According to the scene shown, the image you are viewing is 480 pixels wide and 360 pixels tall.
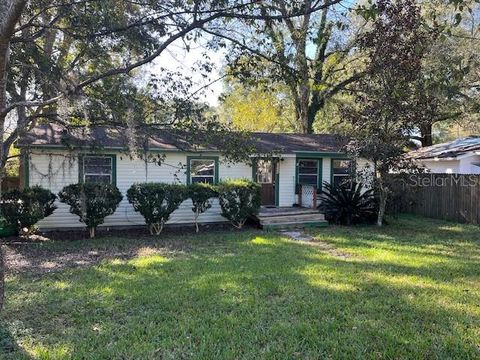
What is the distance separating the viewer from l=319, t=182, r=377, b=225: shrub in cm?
1327

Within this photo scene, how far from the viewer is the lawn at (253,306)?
3.82 meters

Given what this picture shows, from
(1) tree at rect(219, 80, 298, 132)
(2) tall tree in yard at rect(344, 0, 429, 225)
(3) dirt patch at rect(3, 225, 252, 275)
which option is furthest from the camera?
(1) tree at rect(219, 80, 298, 132)

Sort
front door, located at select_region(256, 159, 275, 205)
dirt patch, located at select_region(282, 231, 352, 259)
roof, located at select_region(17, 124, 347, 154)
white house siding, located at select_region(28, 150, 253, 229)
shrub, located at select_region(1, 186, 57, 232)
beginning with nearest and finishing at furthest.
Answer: roof, located at select_region(17, 124, 347, 154) → dirt patch, located at select_region(282, 231, 352, 259) → shrub, located at select_region(1, 186, 57, 232) → white house siding, located at select_region(28, 150, 253, 229) → front door, located at select_region(256, 159, 275, 205)

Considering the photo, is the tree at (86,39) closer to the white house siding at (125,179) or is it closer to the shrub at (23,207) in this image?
the shrub at (23,207)

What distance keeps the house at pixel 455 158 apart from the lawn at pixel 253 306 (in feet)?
26.6

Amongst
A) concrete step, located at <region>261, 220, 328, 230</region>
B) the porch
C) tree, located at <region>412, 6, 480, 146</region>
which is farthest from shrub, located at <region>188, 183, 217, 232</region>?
tree, located at <region>412, 6, 480, 146</region>

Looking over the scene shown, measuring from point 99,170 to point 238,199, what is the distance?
4333 millimetres

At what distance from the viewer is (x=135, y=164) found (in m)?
12.4

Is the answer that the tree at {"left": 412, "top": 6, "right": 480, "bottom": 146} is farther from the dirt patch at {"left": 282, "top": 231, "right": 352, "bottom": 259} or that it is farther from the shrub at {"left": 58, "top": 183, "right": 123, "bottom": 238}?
the shrub at {"left": 58, "top": 183, "right": 123, "bottom": 238}

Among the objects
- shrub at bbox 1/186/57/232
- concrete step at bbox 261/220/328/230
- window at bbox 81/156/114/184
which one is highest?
window at bbox 81/156/114/184

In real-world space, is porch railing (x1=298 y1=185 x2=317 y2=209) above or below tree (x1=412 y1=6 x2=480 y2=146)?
below

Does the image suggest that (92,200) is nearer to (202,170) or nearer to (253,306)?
(202,170)

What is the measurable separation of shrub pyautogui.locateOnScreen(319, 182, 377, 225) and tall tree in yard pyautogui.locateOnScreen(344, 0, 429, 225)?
27.0 inches

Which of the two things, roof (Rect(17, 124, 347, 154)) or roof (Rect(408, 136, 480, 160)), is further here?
roof (Rect(408, 136, 480, 160))
